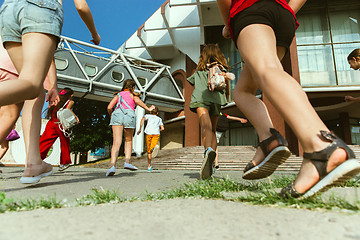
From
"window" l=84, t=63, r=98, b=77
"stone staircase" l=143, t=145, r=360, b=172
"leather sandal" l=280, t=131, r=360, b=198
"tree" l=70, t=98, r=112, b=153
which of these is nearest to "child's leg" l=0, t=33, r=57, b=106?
"leather sandal" l=280, t=131, r=360, b=198

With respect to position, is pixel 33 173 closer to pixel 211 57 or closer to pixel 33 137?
pixel 33 137

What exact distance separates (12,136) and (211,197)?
7299 millimetres

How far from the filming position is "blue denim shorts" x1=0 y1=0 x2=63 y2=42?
207cm

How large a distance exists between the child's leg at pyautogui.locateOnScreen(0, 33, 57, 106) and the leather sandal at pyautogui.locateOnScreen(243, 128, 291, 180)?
1718 millimetres

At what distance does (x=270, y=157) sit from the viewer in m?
1.54

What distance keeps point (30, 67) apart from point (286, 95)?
1.89 m

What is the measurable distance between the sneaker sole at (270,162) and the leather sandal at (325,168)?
297 millimetres

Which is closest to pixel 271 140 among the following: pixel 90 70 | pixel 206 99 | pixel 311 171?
pixel 311 171

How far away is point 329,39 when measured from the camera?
12.4m

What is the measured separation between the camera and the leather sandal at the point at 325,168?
3.56 feet

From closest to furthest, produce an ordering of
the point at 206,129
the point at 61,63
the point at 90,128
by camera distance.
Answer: the point at 206,129 → the point at 61,63 → the point at 90,128

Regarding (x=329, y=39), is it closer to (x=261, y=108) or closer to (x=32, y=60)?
(x=261, y=108)

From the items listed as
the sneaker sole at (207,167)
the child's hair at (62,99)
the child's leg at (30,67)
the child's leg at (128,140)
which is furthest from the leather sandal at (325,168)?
the child's hair at (62,99)

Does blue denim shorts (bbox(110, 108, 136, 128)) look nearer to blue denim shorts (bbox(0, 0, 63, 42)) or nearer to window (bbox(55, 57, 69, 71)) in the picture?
blue denim shorts (bbox(0, 0, 63, 42))
